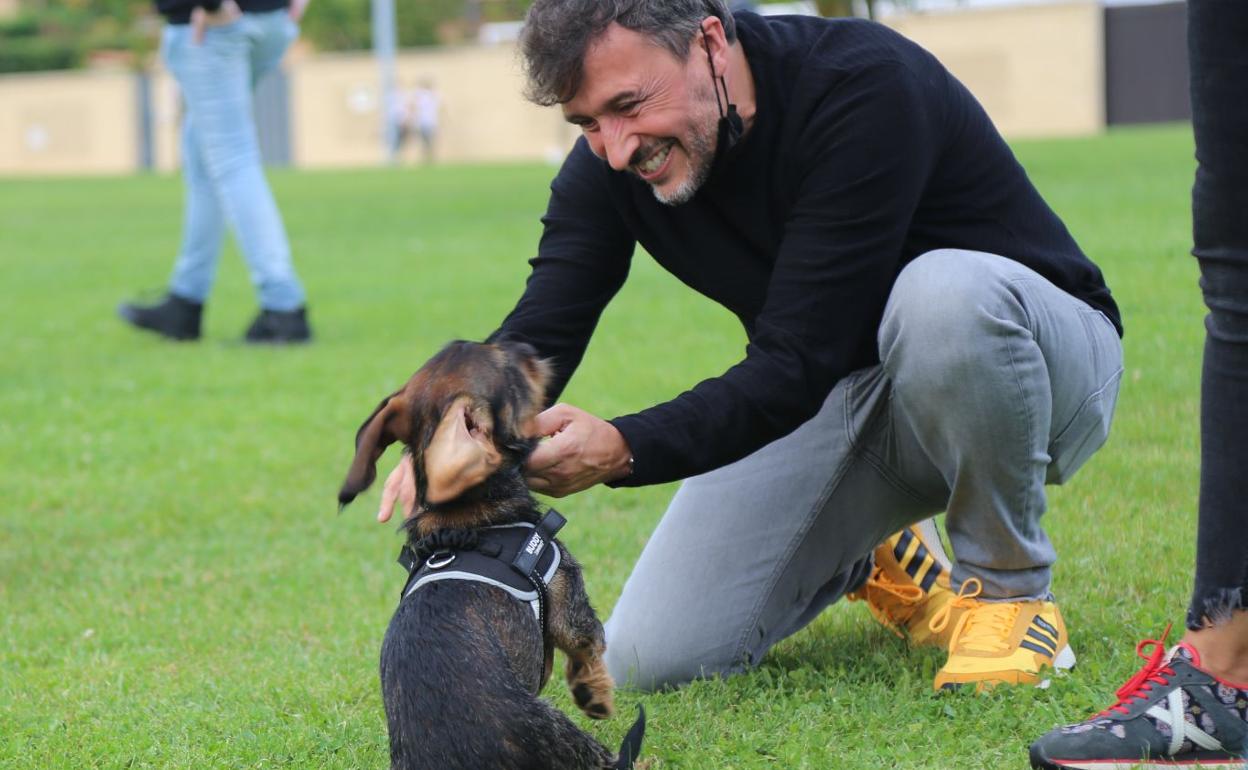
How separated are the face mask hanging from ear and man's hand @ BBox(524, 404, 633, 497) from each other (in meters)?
0.81

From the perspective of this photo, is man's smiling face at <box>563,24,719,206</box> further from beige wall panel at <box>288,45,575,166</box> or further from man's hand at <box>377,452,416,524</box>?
beige wall panel at <box>288,45,575,166</box>

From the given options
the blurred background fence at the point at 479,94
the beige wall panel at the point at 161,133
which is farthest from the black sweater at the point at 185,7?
the beige wall panel at the point at 161,133

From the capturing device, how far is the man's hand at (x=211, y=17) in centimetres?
932

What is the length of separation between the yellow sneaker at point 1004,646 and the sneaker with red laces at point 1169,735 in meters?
0.54

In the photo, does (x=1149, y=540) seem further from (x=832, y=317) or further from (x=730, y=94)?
(x=730, y=94)

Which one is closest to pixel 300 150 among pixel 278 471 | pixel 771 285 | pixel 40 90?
pixel 40 90

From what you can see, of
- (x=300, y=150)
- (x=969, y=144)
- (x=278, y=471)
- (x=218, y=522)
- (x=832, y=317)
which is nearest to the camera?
(x=832, y=317)

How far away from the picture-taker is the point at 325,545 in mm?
5754

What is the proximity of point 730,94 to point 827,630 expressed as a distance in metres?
1.70

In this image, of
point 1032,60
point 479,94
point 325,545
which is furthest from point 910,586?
point 479,94

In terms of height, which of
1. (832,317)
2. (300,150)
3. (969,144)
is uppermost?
(969,144)

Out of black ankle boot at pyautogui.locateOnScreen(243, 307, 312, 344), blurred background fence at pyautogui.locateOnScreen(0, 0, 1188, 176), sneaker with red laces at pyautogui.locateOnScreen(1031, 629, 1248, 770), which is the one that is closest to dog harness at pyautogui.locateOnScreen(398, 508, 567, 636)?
sneaker with red laces at pyautogui.locateOnScreen(1031, 629, 1248, 770)

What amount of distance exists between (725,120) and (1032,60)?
40.3m

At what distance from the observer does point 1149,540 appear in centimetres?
491
